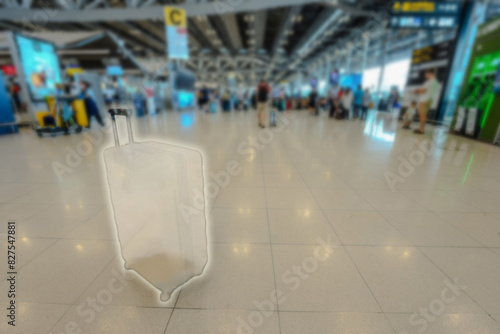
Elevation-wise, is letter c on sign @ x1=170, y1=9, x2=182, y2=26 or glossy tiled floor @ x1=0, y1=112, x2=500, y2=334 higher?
letter c on sign @ x1=170, y1=9, x2=182, y2=26

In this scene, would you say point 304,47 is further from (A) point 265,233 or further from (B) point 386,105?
(A) point 265,233

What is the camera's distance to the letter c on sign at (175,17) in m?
10.6

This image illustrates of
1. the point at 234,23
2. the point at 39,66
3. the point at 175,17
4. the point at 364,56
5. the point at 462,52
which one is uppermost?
the point at 234,23

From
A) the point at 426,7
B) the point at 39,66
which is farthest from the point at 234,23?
the point at 39,66

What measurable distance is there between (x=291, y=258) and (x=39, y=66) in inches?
373

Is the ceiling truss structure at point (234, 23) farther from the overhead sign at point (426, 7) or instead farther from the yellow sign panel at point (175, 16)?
the overhead sign at point (426, 7)

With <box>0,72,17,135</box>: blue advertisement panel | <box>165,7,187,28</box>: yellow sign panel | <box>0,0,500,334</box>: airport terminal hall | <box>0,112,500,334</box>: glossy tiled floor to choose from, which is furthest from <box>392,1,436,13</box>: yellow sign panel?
<box>0,72,17,135</box>: blue advertisement panel

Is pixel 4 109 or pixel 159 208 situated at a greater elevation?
pixel 4 109

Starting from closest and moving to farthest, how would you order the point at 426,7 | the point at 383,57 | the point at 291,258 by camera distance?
1. the point at 291,258
2. the point at 426,7
3. the point at 383,57

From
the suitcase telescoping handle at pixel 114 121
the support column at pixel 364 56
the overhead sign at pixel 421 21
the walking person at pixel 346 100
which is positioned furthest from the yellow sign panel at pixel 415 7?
the support column at pixel 364 56

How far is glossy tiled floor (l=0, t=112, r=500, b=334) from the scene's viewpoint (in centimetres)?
114

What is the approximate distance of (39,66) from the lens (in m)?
7.07

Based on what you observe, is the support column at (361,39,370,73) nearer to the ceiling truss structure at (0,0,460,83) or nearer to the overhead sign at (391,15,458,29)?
the ceiling truss structure at (0,0,460,83)

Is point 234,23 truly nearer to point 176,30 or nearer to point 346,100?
point 176,30
